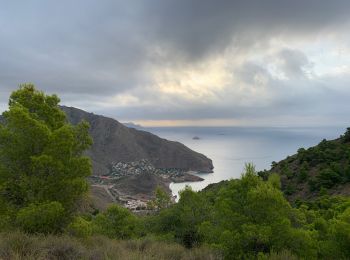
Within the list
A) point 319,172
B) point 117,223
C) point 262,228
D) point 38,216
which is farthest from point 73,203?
point 319,172

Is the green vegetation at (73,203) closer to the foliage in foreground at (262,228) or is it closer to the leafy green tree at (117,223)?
the foliage in foreground at (262,228)

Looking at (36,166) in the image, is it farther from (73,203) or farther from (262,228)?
(262,228)

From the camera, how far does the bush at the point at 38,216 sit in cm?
1067

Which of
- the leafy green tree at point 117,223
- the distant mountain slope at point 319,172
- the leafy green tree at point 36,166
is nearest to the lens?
the leafy green tree at point 36,166

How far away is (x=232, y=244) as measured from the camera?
11055mm

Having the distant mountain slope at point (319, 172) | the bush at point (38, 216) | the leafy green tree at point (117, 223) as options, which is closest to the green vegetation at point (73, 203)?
the bush at point (38, 216)

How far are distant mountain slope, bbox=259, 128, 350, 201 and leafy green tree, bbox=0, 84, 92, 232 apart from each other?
24.0 m

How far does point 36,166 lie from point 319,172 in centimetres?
3086

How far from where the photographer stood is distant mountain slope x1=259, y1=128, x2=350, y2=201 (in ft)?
105

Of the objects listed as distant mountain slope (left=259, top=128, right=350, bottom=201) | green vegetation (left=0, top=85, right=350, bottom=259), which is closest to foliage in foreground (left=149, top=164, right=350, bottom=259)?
green vegetation (left=0, top=85, right=350, bottom=259)

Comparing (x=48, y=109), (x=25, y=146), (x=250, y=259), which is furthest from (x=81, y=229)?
(x=250, y=259)

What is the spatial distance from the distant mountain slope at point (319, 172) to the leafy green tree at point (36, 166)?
945 inches

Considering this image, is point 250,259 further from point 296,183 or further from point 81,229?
point 296,183

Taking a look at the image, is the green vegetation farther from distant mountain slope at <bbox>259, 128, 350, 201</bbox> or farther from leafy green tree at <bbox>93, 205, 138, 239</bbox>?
distant mountain slope at <bbox>259, 128, 350, 201</bbox>
